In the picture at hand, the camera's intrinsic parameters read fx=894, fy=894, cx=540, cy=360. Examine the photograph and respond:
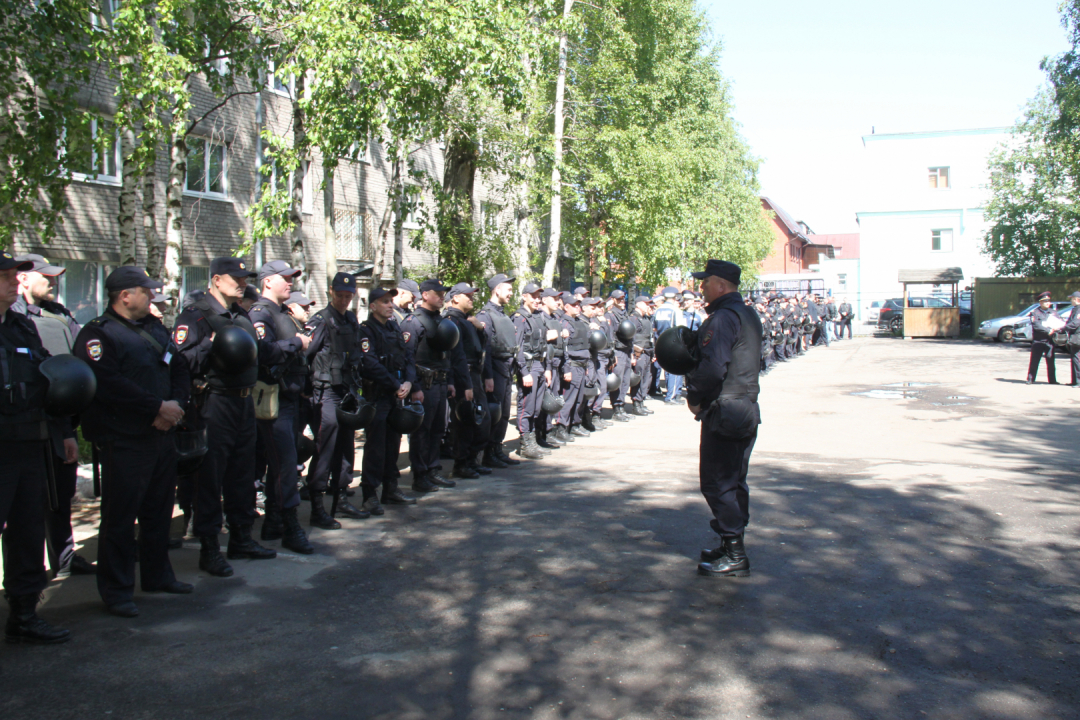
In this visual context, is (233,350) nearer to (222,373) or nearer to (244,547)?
(222,373)

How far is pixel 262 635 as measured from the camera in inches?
188

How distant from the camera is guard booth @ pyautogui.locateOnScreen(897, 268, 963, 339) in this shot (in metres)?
37.4

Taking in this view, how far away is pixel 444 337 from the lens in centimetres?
850

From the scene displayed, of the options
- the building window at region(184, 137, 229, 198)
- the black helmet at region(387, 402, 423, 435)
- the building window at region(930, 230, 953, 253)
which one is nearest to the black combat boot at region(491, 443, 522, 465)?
the black helmet at region(387, 402, 423, 435)

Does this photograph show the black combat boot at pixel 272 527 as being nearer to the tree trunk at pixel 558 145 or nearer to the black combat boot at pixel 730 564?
the black combat boot at pixel 730 564

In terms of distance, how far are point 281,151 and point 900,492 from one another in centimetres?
952

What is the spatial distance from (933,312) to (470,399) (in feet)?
111

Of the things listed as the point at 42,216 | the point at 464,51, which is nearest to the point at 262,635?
the point at 42,216

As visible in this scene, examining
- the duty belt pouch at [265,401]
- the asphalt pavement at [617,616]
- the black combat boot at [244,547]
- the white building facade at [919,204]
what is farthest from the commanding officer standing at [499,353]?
the white building facade at [919,204]

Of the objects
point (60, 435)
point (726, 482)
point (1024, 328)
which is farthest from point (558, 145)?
point (1024, 328)

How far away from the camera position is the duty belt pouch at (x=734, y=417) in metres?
5.72

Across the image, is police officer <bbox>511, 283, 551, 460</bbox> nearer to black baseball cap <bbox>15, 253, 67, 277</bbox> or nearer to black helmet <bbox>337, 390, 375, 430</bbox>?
black helmet <bbox>337, 390, 375, 430</bbox>

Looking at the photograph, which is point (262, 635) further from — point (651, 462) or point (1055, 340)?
point (1055, 340)

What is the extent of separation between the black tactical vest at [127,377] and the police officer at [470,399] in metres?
4.15
